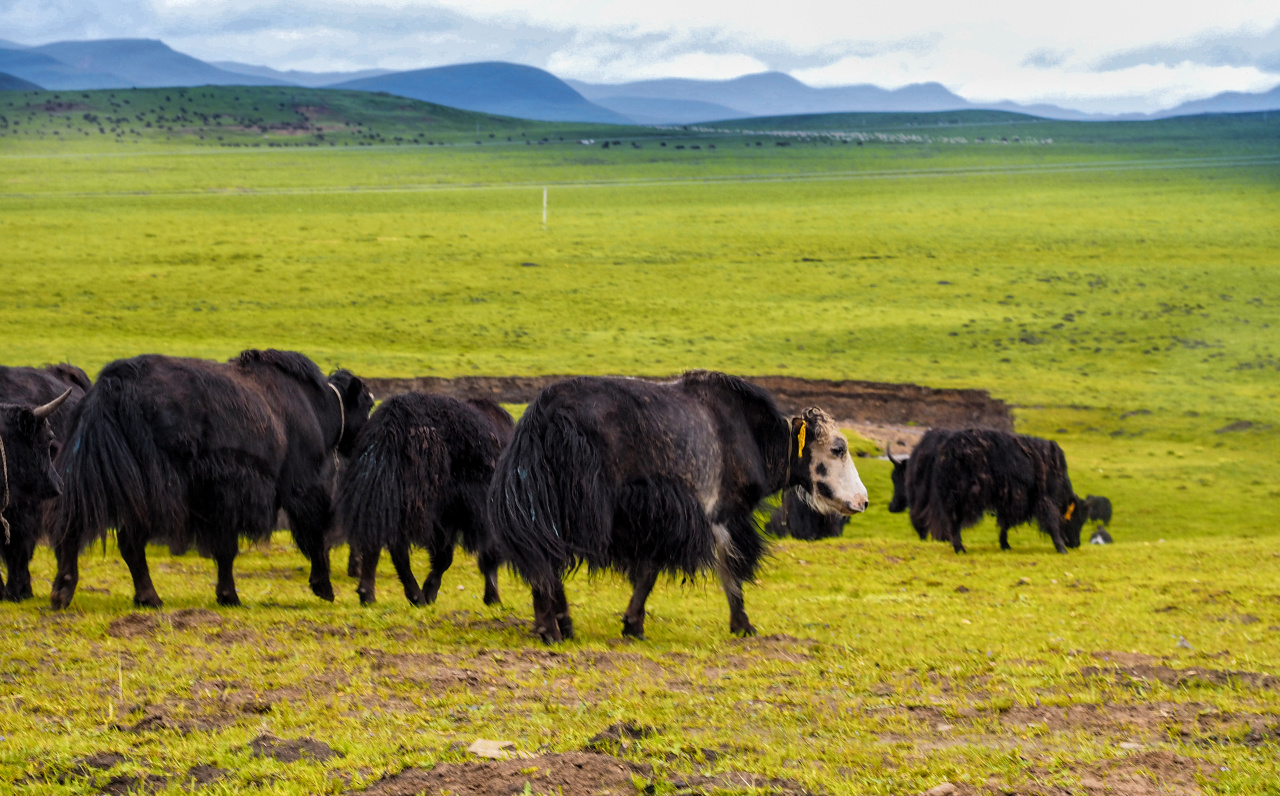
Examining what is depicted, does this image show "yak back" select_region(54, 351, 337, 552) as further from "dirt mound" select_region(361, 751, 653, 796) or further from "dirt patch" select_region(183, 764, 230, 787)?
"dirt mound" select_region(361, 751, 653, 796)

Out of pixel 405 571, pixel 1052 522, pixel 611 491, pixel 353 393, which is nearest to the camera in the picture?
pixel 611 491

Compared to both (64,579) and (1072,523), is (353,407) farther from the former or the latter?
(1072,523)

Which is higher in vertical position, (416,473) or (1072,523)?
(416,473)

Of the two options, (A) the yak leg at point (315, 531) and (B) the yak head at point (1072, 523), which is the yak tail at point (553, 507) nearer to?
(A) the yak leg at point (315, 531)

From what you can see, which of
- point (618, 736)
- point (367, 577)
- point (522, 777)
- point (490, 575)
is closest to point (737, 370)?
point (490, 575)

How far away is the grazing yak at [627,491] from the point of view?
283 inches

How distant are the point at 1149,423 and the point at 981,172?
218 ft

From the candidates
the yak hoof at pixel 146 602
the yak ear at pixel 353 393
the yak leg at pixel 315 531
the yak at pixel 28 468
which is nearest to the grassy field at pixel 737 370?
the yak hoof at pixel 146 602

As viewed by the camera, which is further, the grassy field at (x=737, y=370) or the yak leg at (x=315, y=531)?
the yak leg at (x=315, y=531)

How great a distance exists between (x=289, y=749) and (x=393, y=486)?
13.1ft

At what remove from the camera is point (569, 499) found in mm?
7176

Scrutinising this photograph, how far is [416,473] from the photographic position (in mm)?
8742

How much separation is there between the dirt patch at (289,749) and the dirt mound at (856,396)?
→ 2370 centimetres

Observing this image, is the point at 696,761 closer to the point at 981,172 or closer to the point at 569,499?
the point at 569,499
